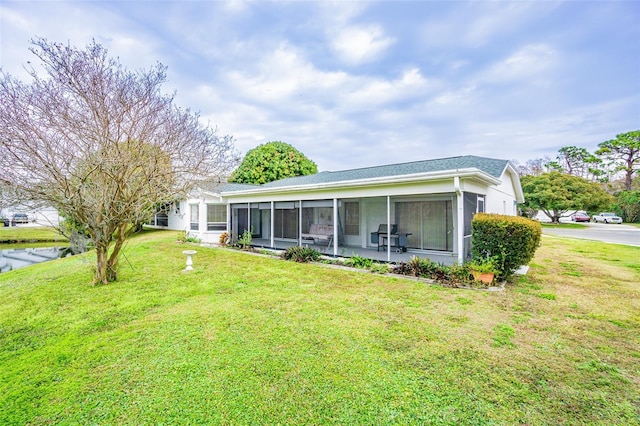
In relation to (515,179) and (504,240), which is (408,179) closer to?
(504,240)

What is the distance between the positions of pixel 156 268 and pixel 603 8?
16.2m

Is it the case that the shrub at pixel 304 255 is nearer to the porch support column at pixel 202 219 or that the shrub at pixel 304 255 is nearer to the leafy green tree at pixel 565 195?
the porch support column at pixel 202 219

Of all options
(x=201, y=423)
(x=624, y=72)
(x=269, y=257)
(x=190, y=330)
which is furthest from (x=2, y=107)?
(x=624, y=72)

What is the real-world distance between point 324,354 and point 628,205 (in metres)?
41.4

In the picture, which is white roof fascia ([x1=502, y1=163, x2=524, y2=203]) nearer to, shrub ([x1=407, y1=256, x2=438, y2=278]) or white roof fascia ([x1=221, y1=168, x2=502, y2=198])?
white roof fascia ([x1=221, y1=168, x2=502, y2=198])

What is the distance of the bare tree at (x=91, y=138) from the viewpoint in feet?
18.4

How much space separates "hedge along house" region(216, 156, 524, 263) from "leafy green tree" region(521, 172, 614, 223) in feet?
44.4

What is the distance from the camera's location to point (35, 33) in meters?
5.62

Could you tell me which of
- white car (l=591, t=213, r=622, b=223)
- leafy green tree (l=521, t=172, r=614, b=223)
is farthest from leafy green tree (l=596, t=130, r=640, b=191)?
leafy green tree (l=521, t=172, r=614, b=223)

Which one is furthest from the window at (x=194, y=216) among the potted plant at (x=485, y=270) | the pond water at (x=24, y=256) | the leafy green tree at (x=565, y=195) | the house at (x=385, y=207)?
the leafy green tree at (x=565, y=195)

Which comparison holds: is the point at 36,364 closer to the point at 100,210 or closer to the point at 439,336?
the point at 100,210

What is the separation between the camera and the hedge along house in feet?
26.8

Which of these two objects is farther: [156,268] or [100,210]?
[156,268]

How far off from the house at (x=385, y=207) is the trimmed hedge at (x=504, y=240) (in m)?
0.58
